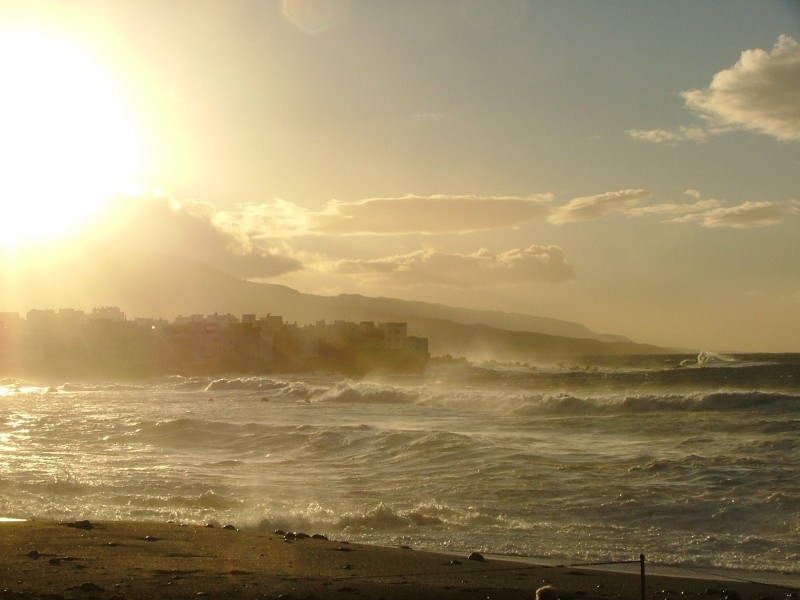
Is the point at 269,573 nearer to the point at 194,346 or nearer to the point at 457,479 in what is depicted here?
the point at 457,479

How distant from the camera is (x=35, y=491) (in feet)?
41.9

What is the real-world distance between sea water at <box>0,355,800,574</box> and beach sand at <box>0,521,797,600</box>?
1045 millimetres

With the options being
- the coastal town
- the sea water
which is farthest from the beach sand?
the coastal town

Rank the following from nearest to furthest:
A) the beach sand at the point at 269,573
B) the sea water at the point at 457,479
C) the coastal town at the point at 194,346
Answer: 1. the beach sand at the point at 269,573
2. the sea water at the point at 457,479
3. the coastal town at the point at 194,346

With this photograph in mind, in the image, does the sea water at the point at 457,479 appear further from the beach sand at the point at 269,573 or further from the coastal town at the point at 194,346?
the coastal town at the point at 194,346

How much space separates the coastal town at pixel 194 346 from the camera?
87.4 meters

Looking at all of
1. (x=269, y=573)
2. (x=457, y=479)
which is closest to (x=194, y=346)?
(x=457, y=479)

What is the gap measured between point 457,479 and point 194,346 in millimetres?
80695

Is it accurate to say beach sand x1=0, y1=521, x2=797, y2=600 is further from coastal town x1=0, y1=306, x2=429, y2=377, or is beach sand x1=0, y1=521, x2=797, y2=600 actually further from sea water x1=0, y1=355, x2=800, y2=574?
coastal town x1=0, y1=306, x2=429, y2=377

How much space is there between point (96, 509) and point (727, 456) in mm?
11300

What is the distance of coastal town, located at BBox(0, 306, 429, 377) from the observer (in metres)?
87.4

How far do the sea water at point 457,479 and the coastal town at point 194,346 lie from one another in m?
62.4

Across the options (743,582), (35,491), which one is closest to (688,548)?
(743,582)

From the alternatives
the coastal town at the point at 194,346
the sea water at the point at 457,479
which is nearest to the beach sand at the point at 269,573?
the sea water at the point at 457,479
